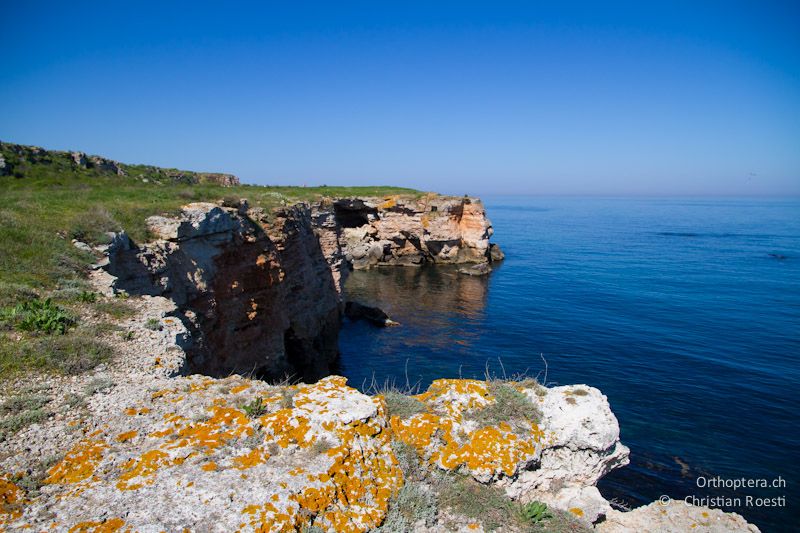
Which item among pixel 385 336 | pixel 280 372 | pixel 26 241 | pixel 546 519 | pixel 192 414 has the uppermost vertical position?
pixel 26 241

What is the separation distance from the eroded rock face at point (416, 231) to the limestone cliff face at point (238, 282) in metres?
36.3

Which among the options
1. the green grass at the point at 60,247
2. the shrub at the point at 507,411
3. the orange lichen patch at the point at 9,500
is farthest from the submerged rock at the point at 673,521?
the green grass at the point at 60,247

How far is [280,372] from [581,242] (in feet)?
247

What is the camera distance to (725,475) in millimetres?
17672

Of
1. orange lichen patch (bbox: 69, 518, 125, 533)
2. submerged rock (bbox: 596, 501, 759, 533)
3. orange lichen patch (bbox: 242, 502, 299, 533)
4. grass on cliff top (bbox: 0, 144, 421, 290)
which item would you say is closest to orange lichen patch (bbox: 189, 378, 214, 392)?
orange lichen patch (bbox: 69, 518, 125, 533)

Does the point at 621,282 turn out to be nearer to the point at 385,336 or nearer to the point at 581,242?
the point at 385,336

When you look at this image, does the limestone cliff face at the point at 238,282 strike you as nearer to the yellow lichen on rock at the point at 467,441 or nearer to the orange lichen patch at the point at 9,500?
the orange lichen patch at the point at 9,500

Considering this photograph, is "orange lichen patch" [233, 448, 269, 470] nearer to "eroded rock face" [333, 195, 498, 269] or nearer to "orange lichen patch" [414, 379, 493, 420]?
"orange lichen patch" [414, 379, 493, 420]

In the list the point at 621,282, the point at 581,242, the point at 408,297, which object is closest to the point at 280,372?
the point at 408,297

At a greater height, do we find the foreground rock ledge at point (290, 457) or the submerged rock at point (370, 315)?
the foreground rock ledge at point (290, 457)

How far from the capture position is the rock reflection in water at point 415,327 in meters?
29.5

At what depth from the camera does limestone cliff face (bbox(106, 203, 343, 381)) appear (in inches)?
594

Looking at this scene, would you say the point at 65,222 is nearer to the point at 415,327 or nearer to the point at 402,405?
the point at 402,405

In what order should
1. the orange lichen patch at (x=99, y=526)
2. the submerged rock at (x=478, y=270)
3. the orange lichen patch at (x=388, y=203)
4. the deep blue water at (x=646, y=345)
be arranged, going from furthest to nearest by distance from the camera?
the orange lichen patch at (x=388, y=203)
the submerged rock at (x=478, y=270)
the deep blue water at (x=646, y=345)
the orange lichen patch at (x=99, y=526)
